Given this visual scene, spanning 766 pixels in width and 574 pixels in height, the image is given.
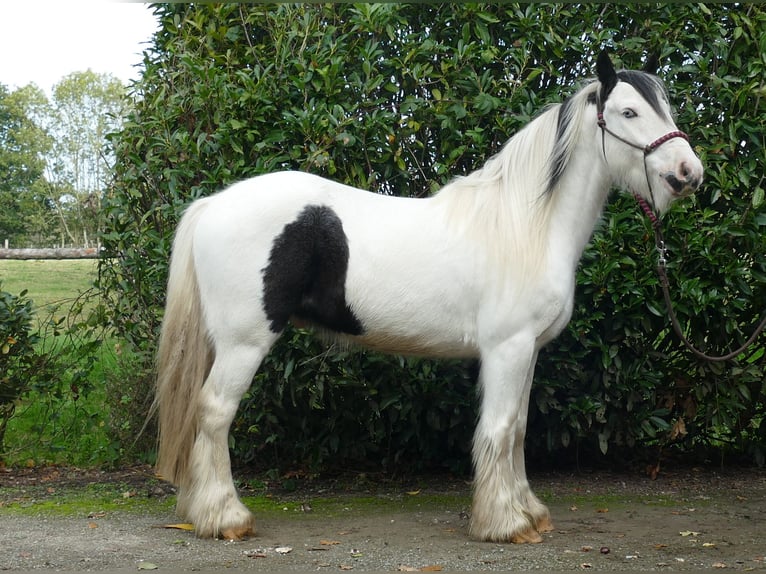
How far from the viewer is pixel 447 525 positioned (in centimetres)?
451

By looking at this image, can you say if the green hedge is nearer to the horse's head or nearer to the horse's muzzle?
the horse's head

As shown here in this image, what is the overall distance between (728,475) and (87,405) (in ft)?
16.9

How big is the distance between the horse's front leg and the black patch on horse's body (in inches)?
29.6

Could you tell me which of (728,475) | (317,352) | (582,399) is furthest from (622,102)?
(728,475)

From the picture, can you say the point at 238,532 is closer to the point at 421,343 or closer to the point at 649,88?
the point at 421,343

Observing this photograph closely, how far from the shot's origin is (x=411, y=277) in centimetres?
411

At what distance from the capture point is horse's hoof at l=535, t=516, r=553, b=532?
4.30m

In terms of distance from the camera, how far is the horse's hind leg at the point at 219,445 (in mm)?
4055

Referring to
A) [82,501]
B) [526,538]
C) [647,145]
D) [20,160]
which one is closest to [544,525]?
[526,538]

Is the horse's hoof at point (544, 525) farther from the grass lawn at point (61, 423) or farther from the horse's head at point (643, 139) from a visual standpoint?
the grass lawn at point (61, 423)

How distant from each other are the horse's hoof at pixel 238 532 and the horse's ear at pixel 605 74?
2.87m

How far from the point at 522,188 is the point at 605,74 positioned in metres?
0.71

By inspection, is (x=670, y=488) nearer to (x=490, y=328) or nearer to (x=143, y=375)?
(x=490, y=328)

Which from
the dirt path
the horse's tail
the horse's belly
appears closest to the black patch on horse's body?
the horse's belly
